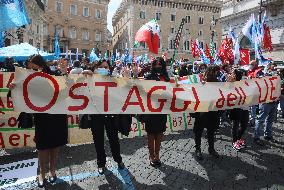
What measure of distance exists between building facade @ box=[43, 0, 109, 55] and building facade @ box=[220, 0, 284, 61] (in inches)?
1437

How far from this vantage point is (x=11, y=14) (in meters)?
7.70

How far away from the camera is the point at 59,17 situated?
217ft

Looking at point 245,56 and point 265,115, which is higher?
point 245,56

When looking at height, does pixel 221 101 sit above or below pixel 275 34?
below

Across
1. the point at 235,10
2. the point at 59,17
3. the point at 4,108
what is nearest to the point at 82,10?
the point at 59,17

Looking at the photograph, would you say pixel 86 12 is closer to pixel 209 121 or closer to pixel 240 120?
pixel 240 120

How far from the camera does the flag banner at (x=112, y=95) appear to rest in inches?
186

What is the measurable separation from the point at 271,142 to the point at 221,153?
1647mm

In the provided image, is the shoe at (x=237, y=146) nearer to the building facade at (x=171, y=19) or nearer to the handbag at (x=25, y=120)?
the handbag at (x=25, y=120)

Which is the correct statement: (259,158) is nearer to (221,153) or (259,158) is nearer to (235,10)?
(221,153)

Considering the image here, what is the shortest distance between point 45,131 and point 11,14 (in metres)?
4.01

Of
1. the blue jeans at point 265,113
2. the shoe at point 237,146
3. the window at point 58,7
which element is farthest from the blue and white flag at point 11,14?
the window at point 58,7

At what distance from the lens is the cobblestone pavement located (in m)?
5.14

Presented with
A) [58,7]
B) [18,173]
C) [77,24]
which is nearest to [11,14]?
[18,173]
